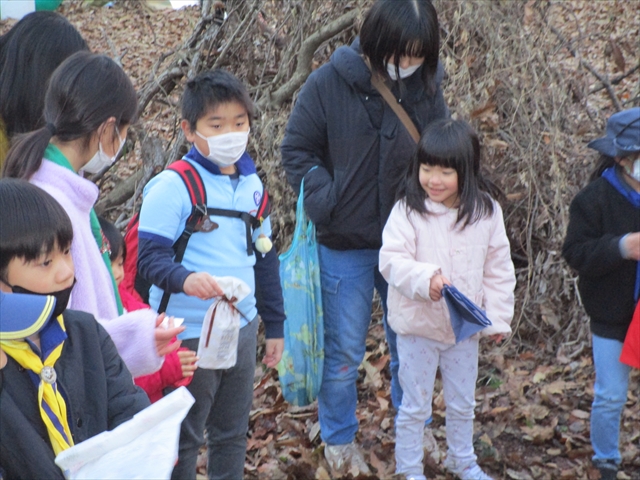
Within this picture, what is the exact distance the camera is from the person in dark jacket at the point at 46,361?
206 centimetres

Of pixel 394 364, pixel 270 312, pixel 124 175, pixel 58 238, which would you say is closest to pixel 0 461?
pixel 58 238

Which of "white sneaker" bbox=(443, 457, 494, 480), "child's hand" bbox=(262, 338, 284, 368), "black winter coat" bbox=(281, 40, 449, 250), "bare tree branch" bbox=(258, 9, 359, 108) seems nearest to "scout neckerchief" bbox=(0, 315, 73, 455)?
"child's hand" bbox=(262, 338, 284, 368)

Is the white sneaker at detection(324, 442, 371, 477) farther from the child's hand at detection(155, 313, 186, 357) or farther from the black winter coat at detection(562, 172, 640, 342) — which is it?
the child's hand at detection(155, 313, 186, 357)

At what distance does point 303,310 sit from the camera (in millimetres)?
4199

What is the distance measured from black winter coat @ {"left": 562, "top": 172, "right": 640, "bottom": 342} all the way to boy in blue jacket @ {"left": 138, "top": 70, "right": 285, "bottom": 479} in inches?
62.4

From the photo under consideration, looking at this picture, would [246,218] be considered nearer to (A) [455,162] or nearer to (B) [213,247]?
(B) [213,247]

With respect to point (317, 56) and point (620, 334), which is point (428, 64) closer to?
point (620, 334)

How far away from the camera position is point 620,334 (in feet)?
13.0

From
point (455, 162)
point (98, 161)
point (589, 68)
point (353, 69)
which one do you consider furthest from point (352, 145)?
point (589, 68)

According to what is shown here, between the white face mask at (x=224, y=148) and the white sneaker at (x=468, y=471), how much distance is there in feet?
6.69

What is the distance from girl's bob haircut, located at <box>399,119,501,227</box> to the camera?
377 cm

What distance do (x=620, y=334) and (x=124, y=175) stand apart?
6030mm

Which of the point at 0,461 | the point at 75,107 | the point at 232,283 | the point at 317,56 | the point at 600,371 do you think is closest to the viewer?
the point at 0,461

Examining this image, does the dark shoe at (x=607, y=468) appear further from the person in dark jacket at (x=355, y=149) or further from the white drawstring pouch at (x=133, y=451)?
the white drawstring pouch at (x=133, y=451)
